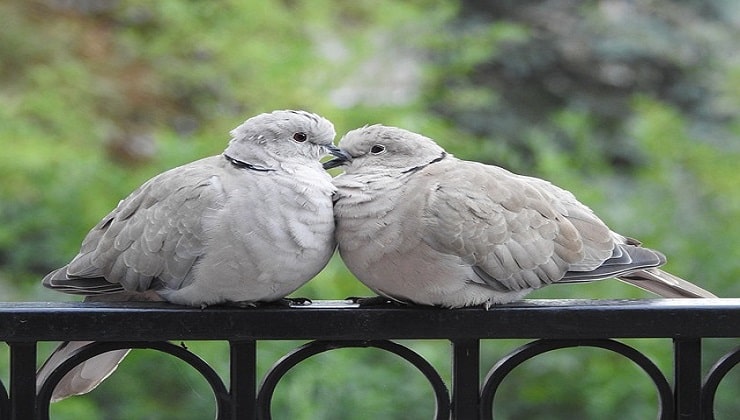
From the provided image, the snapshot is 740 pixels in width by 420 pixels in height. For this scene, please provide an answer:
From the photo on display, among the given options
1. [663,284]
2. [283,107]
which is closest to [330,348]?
[663,284]

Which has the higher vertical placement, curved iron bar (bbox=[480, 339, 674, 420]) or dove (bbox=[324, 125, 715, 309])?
dove (bbox=[324, 125, 715, 309])

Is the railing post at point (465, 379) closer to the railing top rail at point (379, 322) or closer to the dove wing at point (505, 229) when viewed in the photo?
the railing top rail at point (379, 322)

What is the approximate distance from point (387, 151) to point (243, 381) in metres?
0.63

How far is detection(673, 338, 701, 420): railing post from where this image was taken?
131 cm

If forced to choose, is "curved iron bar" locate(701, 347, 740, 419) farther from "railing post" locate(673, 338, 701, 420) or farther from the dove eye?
the dove eye

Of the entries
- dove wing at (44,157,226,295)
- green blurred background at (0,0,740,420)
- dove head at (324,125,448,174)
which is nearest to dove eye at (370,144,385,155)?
dove head at (324,125,448,174)

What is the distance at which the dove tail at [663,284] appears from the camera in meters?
1.69

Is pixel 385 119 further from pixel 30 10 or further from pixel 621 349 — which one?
pixel 621 349

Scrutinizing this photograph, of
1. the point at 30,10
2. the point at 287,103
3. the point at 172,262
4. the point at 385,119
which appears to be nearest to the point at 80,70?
the point at 30,10

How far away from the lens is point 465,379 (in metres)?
1.30

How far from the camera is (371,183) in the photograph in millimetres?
1672

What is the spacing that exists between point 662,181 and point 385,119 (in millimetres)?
1233

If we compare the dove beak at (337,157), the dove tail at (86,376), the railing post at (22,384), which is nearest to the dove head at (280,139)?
the dove beak at (337,157)

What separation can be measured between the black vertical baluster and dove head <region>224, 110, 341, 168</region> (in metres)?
0.48
